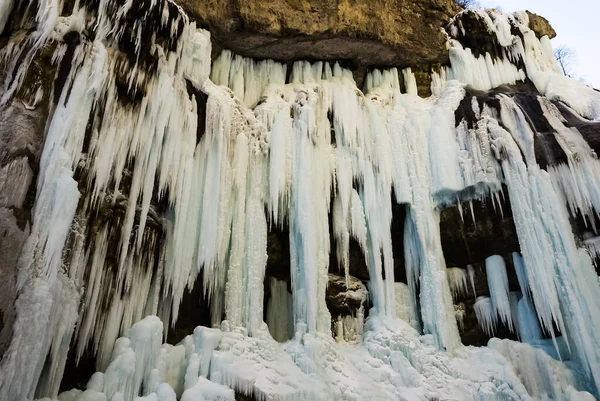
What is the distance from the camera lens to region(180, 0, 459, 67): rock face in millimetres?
9219

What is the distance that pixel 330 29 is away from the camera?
377 inches

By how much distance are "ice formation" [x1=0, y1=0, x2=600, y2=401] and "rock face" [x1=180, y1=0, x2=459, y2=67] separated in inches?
14.4

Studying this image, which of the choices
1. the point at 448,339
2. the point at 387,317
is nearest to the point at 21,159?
the point at 387,317

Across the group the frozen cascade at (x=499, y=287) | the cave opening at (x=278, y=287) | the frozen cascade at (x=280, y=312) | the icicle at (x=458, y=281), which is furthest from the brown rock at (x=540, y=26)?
the frozen cascade at (x=280, y=312)

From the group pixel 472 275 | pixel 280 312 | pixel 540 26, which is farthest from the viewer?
pixel 540 26

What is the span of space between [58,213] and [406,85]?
772cm

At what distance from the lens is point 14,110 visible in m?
5.26

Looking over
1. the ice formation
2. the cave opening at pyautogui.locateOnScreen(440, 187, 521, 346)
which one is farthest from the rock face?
the cave opening at pyautogui.locateOnScreen(440, 187, 521, 346)

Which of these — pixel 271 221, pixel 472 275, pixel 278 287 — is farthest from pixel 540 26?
pixel 278 287

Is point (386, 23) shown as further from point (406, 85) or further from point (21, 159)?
point (21, 159)

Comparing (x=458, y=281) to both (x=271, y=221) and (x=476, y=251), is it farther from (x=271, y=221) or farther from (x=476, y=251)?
(x=271, y=221)

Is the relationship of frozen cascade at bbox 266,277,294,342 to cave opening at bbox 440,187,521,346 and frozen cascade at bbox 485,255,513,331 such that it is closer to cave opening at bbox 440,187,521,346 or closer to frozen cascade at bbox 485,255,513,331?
cave opening at bbox 440,187,521,346

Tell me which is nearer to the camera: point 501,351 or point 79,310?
point 79,310

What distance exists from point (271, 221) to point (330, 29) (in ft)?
13.7
